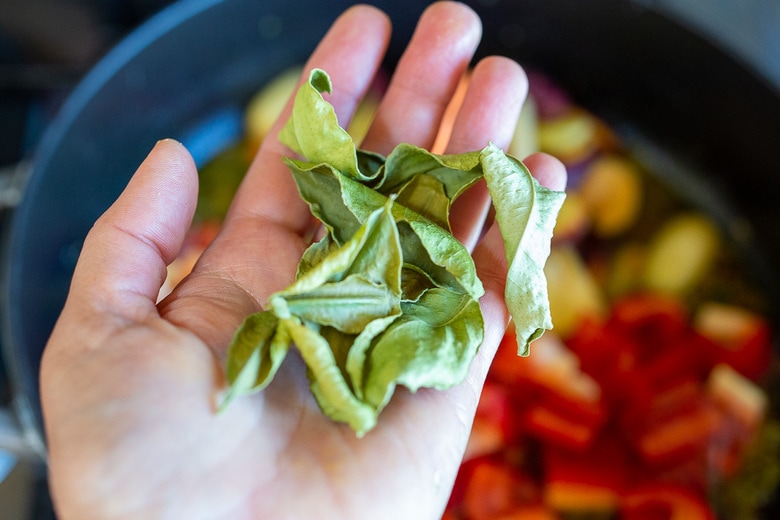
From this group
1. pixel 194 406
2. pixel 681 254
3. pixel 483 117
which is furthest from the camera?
pixel 681 254

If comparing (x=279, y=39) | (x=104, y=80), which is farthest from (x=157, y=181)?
(x=279, y=39)

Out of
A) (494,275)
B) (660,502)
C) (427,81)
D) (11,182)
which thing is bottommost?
(660,502)

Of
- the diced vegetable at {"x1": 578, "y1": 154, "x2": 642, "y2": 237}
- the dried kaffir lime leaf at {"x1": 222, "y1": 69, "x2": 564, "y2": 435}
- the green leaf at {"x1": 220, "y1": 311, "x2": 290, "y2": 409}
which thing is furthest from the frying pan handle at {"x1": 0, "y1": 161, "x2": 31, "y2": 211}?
the diced vegetable at {"x1": 578, "y1": 154, "x2": 642, "y2": 237}

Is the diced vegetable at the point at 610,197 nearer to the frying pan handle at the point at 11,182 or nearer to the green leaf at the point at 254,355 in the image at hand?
the green leaf at the point at 254,355

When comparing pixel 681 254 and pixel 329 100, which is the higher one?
pixel 329 100

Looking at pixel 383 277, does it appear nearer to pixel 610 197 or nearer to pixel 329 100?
pixel 329 100

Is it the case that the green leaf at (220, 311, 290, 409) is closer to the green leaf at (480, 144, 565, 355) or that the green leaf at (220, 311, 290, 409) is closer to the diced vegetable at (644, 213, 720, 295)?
the green leaf at (480, 144, 565, 355)

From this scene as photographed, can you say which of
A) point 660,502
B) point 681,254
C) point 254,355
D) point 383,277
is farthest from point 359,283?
point 681,254
